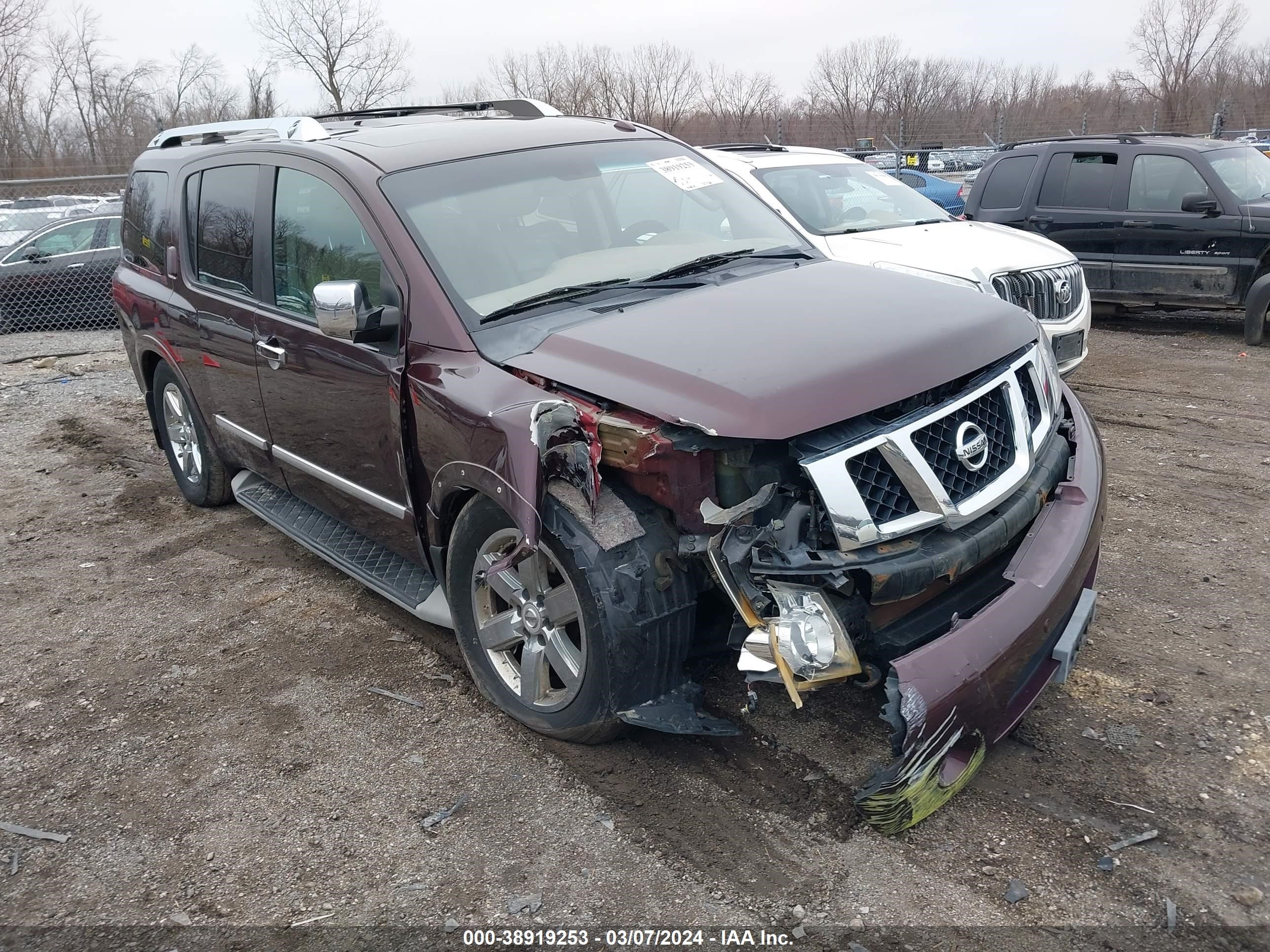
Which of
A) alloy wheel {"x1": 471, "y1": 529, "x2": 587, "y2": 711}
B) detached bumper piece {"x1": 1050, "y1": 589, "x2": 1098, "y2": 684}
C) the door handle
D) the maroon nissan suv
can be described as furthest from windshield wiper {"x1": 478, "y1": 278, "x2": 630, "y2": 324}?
detached bumper piece {"x1": 1050, "y1": 589, "x2": 1098, "y2": 684}

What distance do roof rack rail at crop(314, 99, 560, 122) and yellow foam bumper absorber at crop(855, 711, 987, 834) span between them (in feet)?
11.7

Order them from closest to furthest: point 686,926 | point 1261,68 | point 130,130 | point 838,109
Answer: point 686,926
point 130,130
point 838,109
point 1261,68

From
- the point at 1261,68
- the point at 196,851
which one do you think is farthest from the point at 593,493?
the point at 1261,68

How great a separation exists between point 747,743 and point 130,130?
39414mm

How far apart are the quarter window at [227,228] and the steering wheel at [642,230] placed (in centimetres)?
169

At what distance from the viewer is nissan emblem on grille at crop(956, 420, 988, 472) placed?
9.16 feet

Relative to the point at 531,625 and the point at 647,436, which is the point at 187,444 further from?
the point at 647,436

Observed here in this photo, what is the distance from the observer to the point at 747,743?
3223mm

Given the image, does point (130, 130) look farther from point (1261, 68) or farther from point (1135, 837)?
point (1261, 68)

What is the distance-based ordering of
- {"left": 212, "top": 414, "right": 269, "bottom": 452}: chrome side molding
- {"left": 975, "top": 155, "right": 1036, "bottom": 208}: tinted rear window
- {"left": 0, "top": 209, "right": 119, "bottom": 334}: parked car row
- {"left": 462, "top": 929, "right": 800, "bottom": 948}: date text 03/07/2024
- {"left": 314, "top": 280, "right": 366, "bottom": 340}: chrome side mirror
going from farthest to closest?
1. {"left": 0, "top": 209, "right": 119, "bottom": 334}: parked car row
2. {"left": 975, "top": 155, "right": 1036, "bottom": 208}: tinted rear window
3. {"left": 212, "top": 414, "right": 269, "bottom": 452}: chrome side molding
4. {"left": 314, "top": 280, "right": 366, "bottom": 340}: chrome side mirror
5. {"left": 462, "top": 929, "right": 800, "bottom": 948}: date text 03/07/2024

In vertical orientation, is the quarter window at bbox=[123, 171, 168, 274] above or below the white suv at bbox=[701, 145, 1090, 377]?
above

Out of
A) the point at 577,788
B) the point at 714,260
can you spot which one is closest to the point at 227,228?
the point at 714,260

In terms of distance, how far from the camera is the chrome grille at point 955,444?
276 centimetres

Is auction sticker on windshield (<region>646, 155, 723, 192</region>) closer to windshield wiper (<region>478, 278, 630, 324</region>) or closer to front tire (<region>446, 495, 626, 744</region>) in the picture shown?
windshield wiper (<region>478, 278, 630, 324</region>)
